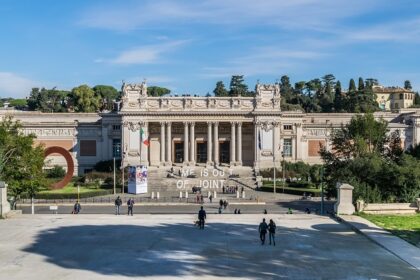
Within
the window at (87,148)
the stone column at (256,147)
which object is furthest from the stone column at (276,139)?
the window at (87,148)

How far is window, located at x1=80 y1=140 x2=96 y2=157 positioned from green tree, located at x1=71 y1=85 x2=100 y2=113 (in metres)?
28.9

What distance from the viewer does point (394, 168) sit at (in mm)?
44719

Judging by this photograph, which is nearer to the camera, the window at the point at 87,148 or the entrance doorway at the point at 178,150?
the entrance doorway at the point at 178,150

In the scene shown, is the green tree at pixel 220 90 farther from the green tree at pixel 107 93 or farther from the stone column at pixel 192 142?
the stone column at pixel 192 142

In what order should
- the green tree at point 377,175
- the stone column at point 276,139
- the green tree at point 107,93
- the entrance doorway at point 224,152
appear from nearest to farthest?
1. the green tree at point 377,175
2. the stone column at point 276,139
3. the entrance doorway at point 224,152
4. the green tree at point 107,93

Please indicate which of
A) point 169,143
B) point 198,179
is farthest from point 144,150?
point 198,179

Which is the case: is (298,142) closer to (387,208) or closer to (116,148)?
(116,148)

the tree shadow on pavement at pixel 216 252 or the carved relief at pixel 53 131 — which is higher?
the carved relief at pixel 53 131

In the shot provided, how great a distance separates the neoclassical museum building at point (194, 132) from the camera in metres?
85.2

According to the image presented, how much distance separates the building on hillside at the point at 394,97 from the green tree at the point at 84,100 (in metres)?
77.8

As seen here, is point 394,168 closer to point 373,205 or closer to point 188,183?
point 373,205

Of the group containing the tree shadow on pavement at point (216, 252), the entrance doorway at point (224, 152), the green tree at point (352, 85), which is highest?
the green tree at point (352, 85)

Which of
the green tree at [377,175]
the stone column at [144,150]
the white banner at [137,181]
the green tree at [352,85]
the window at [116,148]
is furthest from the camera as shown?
the green tree at [352,85]

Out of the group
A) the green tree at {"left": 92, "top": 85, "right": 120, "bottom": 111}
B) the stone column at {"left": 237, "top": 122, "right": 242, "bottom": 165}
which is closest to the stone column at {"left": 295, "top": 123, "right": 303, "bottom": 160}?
the stone column at {"left": 237, "top": 122, "right": 242, "bottom": 165}
